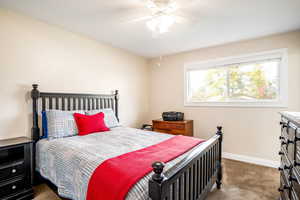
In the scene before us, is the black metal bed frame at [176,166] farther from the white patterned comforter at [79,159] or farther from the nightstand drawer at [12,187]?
the nightstand drawer at [12,187]

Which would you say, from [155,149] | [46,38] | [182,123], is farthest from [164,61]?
[155,149]

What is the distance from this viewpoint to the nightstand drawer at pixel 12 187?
1.74 metres

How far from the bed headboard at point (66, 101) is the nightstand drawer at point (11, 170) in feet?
1.45

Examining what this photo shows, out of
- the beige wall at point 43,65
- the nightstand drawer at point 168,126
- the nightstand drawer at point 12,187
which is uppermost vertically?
the beige wall at point 43,65

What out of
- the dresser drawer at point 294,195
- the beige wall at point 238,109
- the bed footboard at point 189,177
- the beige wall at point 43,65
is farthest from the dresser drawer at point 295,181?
the beige wall at point 43,65

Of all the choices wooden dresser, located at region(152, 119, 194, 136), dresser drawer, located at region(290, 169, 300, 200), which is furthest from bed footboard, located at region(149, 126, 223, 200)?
wooden dresser, located at region(152, 119, 194, 136)

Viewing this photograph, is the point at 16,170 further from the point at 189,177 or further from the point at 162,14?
the point at 162,14

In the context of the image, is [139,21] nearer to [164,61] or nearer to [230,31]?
[230,31]

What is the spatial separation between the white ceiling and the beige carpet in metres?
2.41

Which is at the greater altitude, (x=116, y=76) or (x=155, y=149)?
(x=116, y=76)

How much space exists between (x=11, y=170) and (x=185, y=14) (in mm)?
2945

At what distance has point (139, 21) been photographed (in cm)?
237

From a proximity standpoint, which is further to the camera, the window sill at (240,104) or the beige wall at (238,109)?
the window sill at (240,104)

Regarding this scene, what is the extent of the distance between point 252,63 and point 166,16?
2.08 m
